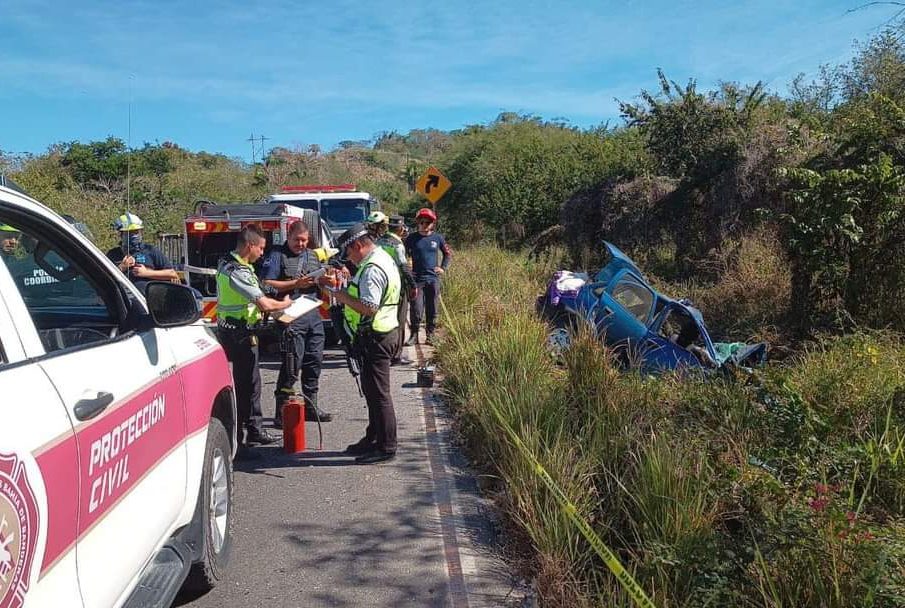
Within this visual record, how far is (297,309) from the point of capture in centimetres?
564

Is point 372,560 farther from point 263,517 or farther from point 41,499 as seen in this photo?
point 41,499

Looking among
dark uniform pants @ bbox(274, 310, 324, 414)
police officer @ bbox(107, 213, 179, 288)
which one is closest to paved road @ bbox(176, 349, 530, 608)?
dark uniform pants @ bbox(274, 310, 324, 414)

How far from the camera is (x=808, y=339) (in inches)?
365

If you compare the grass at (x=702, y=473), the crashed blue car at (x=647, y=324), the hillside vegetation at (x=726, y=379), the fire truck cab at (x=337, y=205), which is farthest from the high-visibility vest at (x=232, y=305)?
the fire truck cab at (x=337, y=205)

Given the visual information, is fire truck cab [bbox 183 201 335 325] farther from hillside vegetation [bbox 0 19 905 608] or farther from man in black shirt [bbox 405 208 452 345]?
hillside vegetation [bbox 0 19 905 608]

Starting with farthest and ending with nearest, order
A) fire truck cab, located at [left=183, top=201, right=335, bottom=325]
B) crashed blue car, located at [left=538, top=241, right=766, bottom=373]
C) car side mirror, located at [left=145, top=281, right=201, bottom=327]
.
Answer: fire truck cab, located at [left=183, top=201, right=335, bottom=325] → crashed blue car, located at [left=538, top=241, right=766, bottom=373] → car side mirror, located at [left=145, top=281, right=201, bottom=327]

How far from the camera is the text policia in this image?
2232 mm

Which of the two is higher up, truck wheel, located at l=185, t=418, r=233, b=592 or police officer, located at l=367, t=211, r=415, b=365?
police officer, located at l=367, t=211, r=415, b=365

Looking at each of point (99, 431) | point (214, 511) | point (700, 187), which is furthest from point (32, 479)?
point (700, 187)

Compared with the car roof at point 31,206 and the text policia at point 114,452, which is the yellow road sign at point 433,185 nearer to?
the car roof at point 31,206

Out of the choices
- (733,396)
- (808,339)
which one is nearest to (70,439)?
(733,396)

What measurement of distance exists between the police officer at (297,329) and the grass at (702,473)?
4.78 ft

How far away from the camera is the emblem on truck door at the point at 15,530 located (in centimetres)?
168

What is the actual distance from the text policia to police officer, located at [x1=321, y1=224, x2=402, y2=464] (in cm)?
278
